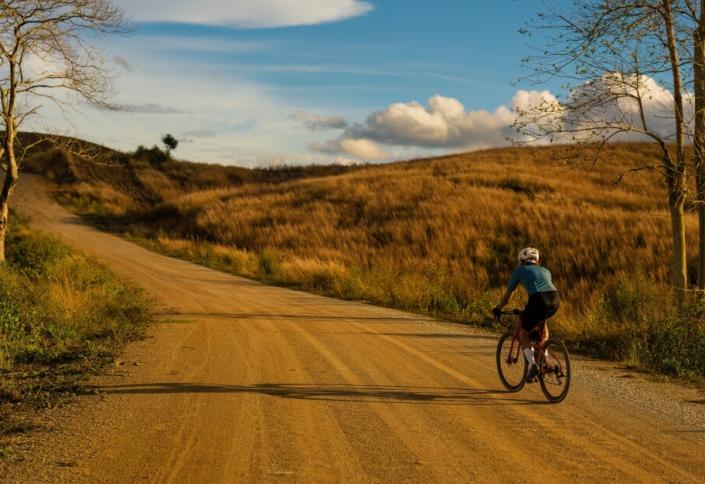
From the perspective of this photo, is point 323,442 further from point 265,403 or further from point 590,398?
point 590,398

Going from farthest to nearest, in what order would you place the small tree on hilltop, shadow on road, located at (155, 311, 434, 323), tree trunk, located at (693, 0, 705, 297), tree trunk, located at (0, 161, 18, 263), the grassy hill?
the small tree on hilltop < tree trunk, located at (0, 161, 18, 263) < the grassy hill < shadow on road, located at (155, 311, 434, 323) < tree trunk, located at (693, 0, 705, 297)

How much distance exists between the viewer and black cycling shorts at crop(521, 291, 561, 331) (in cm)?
735

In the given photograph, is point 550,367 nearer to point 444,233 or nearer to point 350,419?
point 350,419

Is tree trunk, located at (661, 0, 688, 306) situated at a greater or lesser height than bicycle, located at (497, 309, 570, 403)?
greater

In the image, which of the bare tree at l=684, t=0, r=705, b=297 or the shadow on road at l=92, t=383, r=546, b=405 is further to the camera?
the bare tree at l=684, t=0, r=705, b=297

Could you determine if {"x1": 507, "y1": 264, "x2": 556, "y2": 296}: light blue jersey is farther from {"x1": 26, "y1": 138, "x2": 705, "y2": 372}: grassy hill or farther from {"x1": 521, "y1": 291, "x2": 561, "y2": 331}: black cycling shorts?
{"x1": 26, "y1": 138, "x2": 705, "y2": 372}: grassy hill

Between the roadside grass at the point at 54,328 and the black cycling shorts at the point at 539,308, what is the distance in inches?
210

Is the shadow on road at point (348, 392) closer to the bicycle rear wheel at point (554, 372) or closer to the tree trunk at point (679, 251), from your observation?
the bicycle rear wheel at point (554, 372)

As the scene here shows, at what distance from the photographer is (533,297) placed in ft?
24.4

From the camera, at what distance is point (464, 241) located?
2705 centimetres

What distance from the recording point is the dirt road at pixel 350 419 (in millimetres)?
5223

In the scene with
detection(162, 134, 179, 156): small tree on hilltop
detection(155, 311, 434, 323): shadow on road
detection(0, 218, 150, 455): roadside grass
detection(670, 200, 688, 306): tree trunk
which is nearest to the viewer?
detection(0, 218, 150, 455): roadside grass

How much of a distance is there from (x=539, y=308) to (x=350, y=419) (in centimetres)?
256

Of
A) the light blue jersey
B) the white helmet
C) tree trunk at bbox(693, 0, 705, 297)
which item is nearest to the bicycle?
the light blue jersey
